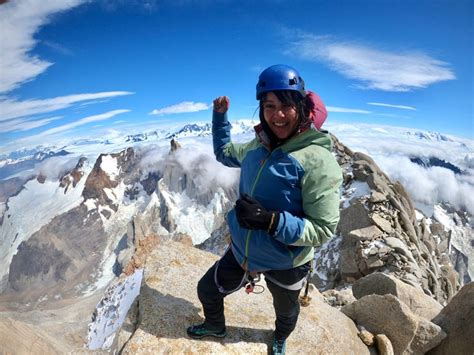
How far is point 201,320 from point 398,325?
4558 mm

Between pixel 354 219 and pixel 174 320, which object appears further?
pixel 354 219

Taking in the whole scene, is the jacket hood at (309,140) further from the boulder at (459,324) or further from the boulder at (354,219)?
the boulder at (354,219)

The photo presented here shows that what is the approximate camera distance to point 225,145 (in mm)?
6219

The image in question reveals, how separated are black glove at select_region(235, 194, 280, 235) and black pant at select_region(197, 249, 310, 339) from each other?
1.22 meters

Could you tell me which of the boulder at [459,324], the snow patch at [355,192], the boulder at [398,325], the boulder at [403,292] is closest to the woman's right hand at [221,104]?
the boulder at [398,325]

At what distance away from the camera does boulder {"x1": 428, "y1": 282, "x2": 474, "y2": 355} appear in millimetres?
7570

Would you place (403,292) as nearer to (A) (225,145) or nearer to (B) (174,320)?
(B) (174,320)

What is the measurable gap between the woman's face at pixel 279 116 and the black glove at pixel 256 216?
109 cm

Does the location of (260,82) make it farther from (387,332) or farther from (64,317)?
(64,317)

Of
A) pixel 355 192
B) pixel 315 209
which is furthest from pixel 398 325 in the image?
pixel 355 192

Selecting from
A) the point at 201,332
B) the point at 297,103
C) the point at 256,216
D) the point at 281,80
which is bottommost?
the point at 201,332

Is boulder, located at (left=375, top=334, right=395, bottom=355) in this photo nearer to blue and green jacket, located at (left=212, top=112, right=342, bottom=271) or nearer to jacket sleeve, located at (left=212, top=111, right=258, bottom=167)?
blue and green jacket, located at (left=212, top=112, right=342, bottom=271)

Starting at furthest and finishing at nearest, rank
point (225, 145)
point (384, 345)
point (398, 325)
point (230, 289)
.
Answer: point (398, 325), point (384, 345), point (225, 145), point (230, 289)

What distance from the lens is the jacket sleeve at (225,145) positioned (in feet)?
19.9
